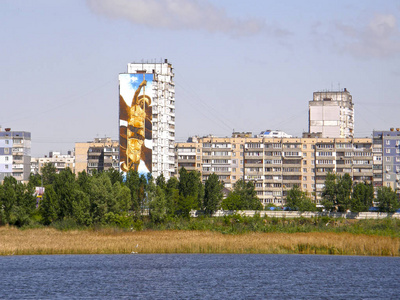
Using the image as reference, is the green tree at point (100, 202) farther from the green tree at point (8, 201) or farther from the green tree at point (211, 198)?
the green tree at point (211, 198)

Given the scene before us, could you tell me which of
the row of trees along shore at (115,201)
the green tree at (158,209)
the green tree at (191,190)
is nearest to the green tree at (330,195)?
the row of trees along shore at (115,201)

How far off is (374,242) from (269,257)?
11.7 metres

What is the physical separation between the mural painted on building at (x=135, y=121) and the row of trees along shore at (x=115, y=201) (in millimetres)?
27359

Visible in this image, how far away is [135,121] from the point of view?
184000 mm

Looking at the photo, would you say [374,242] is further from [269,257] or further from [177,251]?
[177,251]

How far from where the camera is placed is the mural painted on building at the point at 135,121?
18350 cm

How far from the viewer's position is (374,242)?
270ft

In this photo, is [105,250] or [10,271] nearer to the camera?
[10,271]

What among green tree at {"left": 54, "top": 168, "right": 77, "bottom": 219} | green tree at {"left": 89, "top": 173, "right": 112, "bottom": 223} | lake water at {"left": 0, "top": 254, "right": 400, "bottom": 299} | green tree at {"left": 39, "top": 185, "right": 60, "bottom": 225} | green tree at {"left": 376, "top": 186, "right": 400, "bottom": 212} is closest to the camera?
lake water at {"left": 0, "top": 254, "right": 400, "bottom": 299}

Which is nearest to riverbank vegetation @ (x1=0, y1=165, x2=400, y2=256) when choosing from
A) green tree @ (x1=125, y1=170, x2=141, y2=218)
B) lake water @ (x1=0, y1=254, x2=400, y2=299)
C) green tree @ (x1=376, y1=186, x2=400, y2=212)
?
green tree @ (x1=125, y1=170, x2=141, y2=218)

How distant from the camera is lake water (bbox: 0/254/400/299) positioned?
58.4 metres

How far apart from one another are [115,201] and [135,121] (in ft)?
213

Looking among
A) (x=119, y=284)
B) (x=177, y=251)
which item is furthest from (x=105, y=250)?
(x=119, y=284)

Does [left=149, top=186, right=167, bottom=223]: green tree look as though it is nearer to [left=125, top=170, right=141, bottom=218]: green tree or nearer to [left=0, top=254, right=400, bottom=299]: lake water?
[left=125, top=170, right=141, bottom=218]: green tree
